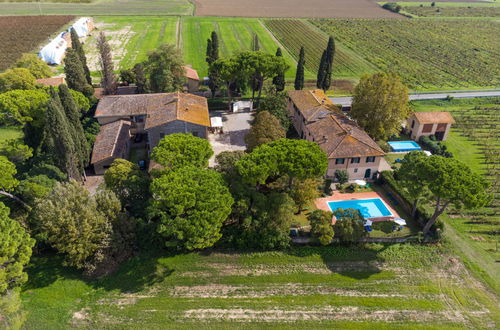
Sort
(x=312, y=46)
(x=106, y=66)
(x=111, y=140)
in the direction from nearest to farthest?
(x=111, y=140) < (x=106, y=66) < (x=312, y=46)

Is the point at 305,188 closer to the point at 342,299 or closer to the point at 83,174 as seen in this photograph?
the point at 342,299

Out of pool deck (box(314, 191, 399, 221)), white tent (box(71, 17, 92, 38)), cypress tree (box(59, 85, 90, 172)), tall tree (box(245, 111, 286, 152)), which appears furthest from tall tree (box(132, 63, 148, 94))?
white tent (box(71, 17, 92, 38))

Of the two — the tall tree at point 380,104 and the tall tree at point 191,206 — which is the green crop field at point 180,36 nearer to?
the tall tree at point 380,104

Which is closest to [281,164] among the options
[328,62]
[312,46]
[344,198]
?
[344,198]

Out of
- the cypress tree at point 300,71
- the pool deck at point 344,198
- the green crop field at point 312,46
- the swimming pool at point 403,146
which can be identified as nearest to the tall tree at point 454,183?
the pool deck at point 344,198

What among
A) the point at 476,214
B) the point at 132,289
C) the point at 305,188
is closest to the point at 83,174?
the point at 132,289

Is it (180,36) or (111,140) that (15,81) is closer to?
(111,140)
